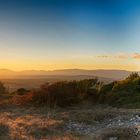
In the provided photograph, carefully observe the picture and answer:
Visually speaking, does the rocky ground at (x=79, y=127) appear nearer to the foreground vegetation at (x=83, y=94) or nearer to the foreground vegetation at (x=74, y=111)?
the foreground vegetation at (x=74, y=111)

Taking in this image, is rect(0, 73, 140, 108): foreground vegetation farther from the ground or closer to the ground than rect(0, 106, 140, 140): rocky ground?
farther from the ground

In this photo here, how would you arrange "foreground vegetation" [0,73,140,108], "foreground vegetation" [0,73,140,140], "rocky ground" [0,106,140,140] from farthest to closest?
"foreground vegetation" [0,73,140,108] → "foreground vegetation" [0,73,140,140] → "rocky ground" [0,106,140,140]

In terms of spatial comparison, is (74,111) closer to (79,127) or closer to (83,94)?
(79,127)

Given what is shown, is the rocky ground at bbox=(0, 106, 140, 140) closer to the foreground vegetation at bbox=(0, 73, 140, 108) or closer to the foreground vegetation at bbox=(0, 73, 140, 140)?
the foreground vegetation at bbox=(0, 73, 140, 140)

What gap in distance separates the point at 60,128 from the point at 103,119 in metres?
3.08

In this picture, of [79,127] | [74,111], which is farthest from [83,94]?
[79,127]

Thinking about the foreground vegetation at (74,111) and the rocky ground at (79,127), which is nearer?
the rocky ground at (79,127)

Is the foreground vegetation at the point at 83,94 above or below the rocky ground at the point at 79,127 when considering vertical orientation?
above

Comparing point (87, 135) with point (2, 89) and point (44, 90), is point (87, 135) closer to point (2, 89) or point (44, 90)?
point (44, 90)

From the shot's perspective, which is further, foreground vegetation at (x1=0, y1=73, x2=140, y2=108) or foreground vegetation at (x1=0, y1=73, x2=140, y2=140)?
foreground vegetation at (x1=0, y1=73, x2=140, y2=108)

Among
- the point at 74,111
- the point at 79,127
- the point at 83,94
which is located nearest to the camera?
the point at 79,127

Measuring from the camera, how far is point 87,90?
85.4 ft

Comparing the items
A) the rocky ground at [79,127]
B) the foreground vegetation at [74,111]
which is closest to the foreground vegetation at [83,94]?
the foreground vegetation at [74,111]

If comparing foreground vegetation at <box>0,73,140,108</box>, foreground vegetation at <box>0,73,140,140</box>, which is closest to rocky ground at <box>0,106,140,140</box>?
foreground vegetation at <box>0,73,140,140</box>
